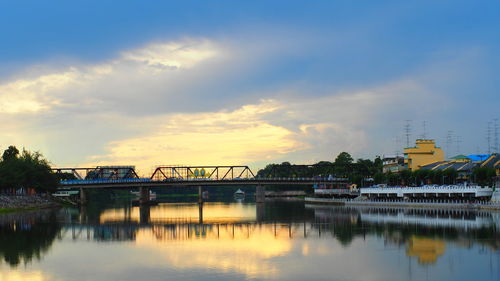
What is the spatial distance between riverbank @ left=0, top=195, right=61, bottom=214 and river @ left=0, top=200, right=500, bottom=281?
44.9 m

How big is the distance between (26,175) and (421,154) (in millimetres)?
112721

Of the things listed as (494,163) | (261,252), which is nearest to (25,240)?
(261,252)

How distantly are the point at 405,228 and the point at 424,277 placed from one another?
130ft

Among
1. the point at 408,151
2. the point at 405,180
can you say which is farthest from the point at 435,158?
the point at 405,180

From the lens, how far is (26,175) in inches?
6334

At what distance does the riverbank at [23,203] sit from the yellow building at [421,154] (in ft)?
347

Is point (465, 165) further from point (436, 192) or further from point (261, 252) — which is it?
point (261, 252)

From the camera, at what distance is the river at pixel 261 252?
49.4 meters

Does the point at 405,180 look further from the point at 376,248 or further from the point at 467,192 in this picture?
the point at 376,248

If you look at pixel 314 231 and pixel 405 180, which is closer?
pixel 314 231

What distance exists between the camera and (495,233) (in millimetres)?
72812

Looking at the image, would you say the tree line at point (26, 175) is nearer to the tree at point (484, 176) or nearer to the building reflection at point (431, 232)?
the building reflection at point (431, 232)

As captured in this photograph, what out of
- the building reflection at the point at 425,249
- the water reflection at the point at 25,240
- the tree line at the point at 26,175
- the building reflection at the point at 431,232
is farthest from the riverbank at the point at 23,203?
the building reflection at the point at 425,249

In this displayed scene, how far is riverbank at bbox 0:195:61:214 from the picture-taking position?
13834cm
